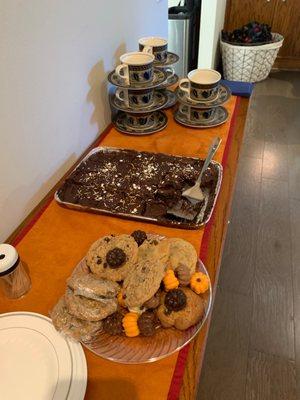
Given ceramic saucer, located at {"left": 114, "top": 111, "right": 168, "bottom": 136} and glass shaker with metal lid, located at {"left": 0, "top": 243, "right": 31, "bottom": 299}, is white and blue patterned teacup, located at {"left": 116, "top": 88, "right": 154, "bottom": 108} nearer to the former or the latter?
ceramic saucer, located at {"left": 114, "top": 111, "right": 168, "bottom": 136}

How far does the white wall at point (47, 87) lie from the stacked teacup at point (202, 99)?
0.81 ft

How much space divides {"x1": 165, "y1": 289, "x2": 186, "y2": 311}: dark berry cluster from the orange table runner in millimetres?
65

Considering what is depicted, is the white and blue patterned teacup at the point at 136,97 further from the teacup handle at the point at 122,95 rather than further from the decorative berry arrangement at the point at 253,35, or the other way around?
the decorative berry arrangement at the point at 253,35

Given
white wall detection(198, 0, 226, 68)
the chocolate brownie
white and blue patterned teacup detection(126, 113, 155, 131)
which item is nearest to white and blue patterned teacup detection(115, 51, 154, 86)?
white and blue patterned teacup detection(126, 113, 155, 131)

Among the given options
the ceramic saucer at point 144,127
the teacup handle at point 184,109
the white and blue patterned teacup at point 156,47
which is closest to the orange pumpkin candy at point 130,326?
the ceramic saucer at point 144,127

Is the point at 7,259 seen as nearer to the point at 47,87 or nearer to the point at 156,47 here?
the point at 47,87

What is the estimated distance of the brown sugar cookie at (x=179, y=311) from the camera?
0.49 metres

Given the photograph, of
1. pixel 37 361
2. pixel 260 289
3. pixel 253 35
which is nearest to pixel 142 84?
pixel 37 361

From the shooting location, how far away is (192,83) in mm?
955

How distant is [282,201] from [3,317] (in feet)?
5.01

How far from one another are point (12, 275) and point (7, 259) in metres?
0.06

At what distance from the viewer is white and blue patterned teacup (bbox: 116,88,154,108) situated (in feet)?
3.06

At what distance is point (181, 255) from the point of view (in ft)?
1.85

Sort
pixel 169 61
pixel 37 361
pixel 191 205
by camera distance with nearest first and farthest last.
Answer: pixel 37 361 < pixel 191 205 < pixel 169 61
